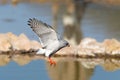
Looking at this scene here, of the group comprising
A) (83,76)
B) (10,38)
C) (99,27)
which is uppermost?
(99,27)

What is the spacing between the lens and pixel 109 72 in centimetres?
957

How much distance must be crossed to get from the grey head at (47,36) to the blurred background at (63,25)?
72cm

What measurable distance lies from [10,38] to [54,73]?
1841 millimetres

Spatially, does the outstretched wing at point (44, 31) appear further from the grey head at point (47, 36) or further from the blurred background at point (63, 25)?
the blurred background at point (63, 25)

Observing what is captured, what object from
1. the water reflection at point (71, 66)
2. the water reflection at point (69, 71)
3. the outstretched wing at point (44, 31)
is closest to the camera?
the outstretched wing at point (44, 31)

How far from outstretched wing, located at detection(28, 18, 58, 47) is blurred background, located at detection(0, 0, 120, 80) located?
2.83 feet

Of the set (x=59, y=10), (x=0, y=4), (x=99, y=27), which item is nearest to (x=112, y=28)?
(x=99, y=27)

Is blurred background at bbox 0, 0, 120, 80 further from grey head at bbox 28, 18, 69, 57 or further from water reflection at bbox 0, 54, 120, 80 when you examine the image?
grey head at bbox 28, 18, 69, 57

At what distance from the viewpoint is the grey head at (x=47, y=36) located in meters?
7.89

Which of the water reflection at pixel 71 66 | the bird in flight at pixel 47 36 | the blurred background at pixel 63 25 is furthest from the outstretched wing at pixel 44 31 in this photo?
the water reflection at pixel 71 66

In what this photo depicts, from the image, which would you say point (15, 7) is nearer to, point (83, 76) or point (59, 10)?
point (59, 10)

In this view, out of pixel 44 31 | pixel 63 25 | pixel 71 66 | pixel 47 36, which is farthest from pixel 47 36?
pixel 63 25

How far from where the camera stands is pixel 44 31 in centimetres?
803

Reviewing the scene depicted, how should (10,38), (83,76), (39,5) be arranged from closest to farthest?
(83,76), (10,38), (39,5)
